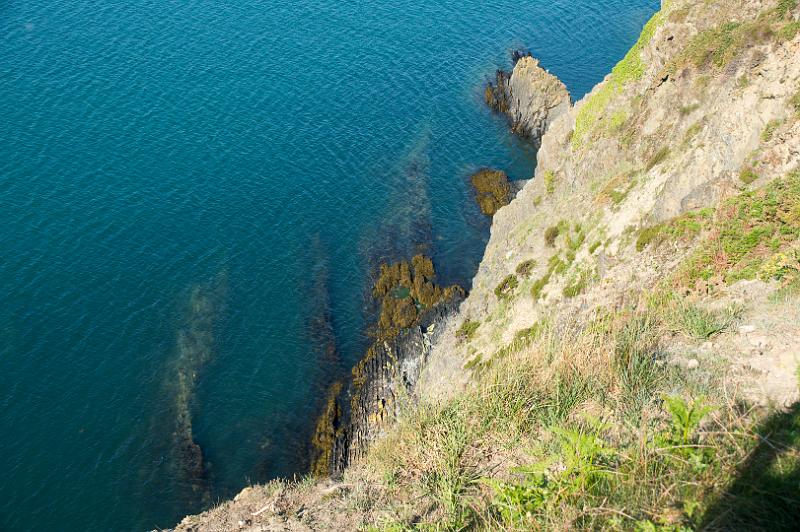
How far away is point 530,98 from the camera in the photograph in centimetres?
6172

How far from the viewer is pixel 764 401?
33.6 feet

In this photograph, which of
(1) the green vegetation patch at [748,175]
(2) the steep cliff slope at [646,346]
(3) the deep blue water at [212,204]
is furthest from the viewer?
(3) the deep blue water at [212,204]

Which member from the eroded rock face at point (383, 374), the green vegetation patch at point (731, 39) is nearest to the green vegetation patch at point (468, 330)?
the eroded rock face at point (383, 374)

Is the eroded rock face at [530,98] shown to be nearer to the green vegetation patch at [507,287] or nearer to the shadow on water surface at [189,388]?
the green vegetation patch at [507,287]

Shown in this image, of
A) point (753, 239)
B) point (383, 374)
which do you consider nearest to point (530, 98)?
point (383, 374)

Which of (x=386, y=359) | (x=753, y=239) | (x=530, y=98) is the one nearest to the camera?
(x=753, y=239)

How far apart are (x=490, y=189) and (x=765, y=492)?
45.7m

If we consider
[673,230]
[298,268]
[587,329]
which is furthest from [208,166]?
[587,329]

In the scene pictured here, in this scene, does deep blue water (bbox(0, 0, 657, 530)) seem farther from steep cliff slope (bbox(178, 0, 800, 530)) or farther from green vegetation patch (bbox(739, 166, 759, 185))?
green vegetation patch (bbox(739, 166, 759, 185))

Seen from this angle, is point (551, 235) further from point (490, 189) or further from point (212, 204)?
point (212, 204)

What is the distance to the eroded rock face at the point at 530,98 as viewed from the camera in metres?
60.3

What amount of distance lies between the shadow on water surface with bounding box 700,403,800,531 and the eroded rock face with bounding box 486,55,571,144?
5330 centimetres

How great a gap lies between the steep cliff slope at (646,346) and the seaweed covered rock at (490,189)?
61.9ft

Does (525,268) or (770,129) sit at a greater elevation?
(770,129)
